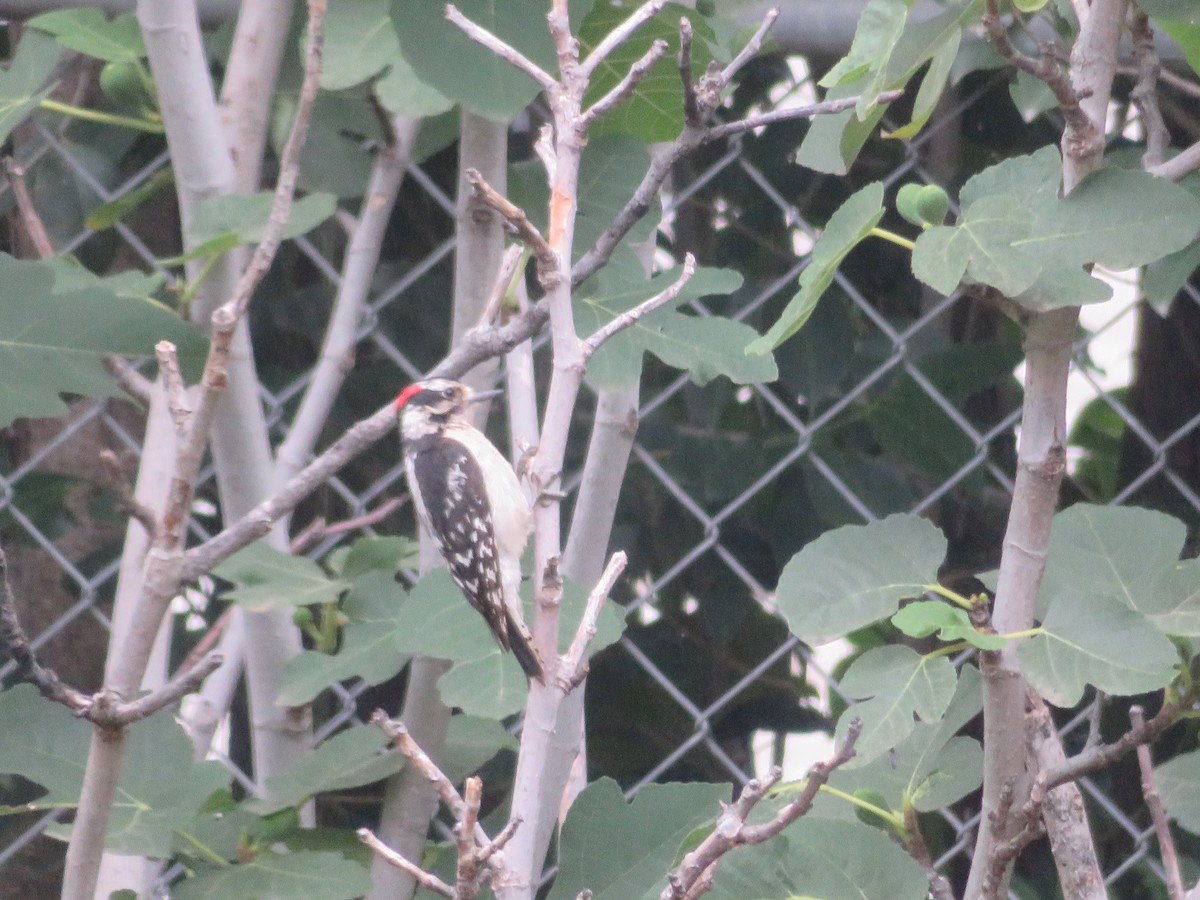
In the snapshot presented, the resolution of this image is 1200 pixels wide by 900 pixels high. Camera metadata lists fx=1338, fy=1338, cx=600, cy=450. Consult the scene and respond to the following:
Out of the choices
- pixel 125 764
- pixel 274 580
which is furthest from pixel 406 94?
pixel 125 764

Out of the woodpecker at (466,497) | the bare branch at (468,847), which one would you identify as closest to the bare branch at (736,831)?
the bare branch at (468,847)

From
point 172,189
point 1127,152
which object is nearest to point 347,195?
point 172,189

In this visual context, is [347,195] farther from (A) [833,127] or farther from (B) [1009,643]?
(B) [1009,643]

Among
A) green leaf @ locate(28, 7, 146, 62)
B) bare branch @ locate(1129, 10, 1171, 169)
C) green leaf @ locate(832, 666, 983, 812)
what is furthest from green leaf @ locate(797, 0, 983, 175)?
green leaf @ locate(28, 7, 146, 62)

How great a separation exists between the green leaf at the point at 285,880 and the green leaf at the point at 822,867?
0.46m

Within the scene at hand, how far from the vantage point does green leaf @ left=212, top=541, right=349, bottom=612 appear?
4.74 feet

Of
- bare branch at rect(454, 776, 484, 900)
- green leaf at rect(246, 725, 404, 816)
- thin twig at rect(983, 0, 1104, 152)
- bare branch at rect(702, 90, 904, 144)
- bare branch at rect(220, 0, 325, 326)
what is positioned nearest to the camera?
bare branch at rect(454, 776, 484, 900)

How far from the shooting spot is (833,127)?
110 centimetres

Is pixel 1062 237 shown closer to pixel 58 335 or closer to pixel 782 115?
pixel 782 115

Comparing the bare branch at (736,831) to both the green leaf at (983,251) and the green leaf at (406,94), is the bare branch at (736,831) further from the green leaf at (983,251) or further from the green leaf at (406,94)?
the green leaf at (406,94)

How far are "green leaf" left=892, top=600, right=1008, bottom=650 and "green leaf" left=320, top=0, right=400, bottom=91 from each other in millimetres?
864

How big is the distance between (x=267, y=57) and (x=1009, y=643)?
104cm

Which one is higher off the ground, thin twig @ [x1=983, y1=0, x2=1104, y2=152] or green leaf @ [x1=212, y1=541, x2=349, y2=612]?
thin twig @ [x1=983, y1=0, x2=1104, y2=152]

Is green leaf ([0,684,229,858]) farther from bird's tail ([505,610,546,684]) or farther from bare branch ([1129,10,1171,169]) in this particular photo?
bare branch ([1129,10,1171,169])
